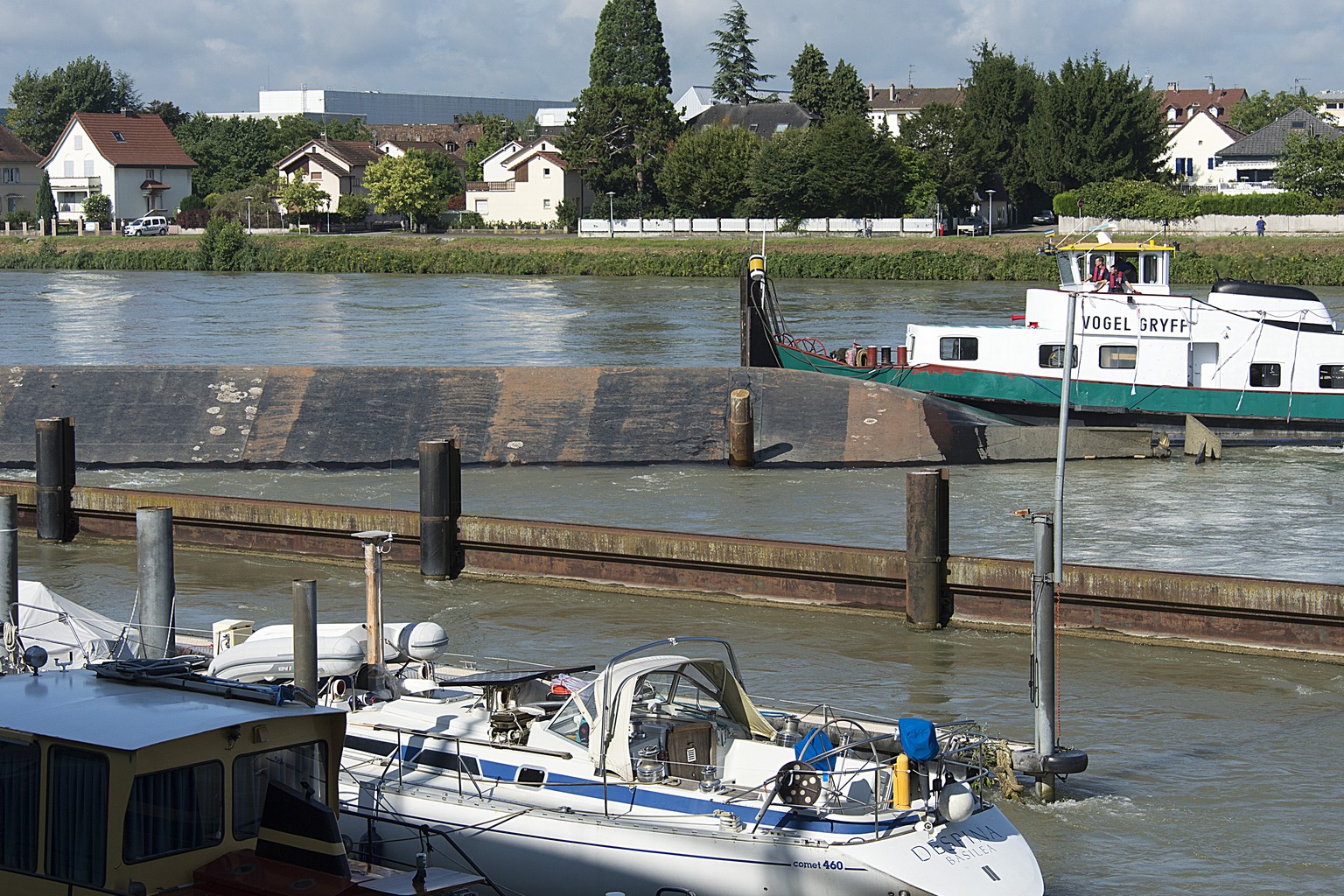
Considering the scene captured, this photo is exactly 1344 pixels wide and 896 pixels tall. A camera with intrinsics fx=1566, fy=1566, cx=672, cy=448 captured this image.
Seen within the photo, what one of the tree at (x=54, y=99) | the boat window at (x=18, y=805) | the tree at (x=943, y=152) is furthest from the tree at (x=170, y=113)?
the boat window at (x=18, y=805)

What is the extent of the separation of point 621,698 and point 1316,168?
85.5 metres

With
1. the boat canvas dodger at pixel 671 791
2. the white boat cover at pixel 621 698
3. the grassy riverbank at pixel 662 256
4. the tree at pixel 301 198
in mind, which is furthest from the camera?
the tree at pixel 301 198

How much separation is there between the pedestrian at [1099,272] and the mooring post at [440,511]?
54.6ft

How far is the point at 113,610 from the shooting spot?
19.0 meters

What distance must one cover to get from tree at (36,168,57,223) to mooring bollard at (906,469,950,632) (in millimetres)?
99036

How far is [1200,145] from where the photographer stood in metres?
118

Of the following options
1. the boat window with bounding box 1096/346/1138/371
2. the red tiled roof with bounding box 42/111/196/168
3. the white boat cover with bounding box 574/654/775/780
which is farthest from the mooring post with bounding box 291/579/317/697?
the red tiled roof with bounding box 42/111/196/168

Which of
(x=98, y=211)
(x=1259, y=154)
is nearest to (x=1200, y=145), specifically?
(x=1259, y=154)

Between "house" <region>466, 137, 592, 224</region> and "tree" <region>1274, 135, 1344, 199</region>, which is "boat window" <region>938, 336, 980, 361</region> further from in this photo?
"house" <region>466, 137, 592, 224</region>

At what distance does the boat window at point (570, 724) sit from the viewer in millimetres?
11055

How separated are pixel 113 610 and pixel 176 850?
37.5 ft

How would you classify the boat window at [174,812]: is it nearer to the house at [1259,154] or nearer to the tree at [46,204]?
the house at [1259,154]

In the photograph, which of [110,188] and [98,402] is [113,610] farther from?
[110,188]

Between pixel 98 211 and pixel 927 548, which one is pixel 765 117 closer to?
pixel 98 211
